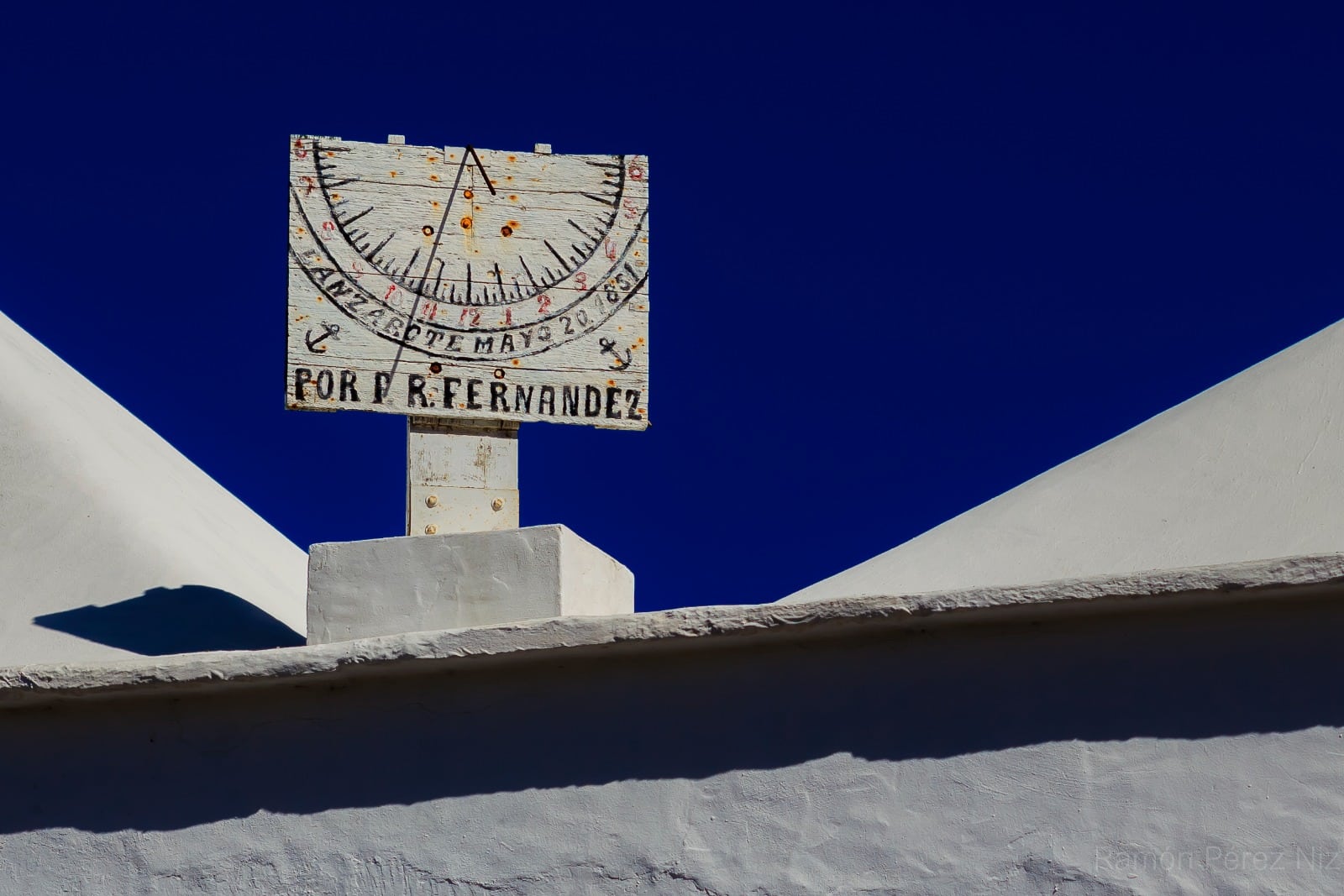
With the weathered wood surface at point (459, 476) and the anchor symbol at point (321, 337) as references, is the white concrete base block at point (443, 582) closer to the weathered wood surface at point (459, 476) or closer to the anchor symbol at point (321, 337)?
the weathered wood surface at point (459, 476)

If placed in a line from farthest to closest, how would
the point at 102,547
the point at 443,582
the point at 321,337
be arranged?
the point at 102,547
the point at 321,337
the point at 443,582

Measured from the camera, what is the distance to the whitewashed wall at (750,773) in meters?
4.76

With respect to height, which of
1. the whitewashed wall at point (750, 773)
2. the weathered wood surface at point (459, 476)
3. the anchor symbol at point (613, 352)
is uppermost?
the anchor symbol at point (613, 352)

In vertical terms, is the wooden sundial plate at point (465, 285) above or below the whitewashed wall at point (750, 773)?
above

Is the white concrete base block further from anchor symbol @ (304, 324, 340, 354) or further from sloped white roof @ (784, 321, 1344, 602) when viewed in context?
sloped white roof @ (784, 321, 1344, 602)

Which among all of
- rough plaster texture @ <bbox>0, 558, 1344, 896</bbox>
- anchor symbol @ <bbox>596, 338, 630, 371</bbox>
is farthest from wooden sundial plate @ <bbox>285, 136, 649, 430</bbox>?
rough plaster texture @ <bbox>0, 558, 1344, 896</bbox>

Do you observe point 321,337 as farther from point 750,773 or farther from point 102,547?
point 750,773

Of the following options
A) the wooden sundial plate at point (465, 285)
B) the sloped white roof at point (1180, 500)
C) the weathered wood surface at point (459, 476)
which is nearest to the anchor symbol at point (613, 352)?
the wooden sundial plate at point (465, 285)

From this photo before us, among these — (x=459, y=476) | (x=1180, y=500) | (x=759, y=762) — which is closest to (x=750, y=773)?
(x=759, y=762)

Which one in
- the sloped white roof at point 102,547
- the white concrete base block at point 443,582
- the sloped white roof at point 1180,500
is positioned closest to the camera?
the white concrete base block at point 443,582

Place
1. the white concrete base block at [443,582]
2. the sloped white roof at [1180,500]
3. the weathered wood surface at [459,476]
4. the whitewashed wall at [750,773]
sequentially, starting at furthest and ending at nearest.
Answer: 1. the sloped white roof at [1180,500]
2. the weathered wood surface at [459,476]
3. the white concrete base block at [443,582]
4. the whitewashed wall at [750,773]

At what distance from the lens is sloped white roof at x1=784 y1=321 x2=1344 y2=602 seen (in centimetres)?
795

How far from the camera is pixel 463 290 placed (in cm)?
668

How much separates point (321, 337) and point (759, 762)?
237 centimetres
